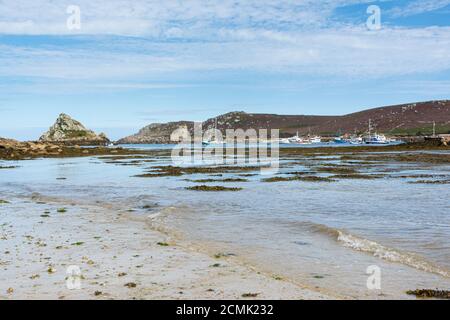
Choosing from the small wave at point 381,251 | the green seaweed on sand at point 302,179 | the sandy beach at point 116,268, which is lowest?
the small wave at point 381,251

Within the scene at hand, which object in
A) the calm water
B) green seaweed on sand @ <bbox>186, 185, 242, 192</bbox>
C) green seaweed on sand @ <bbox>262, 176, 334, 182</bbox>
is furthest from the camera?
green seaweed on sand @ <bbox>262, 176, 334, 182</bbox>

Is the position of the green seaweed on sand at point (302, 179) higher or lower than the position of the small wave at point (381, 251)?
higher

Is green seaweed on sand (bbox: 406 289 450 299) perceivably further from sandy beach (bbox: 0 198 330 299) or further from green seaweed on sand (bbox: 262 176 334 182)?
green seaweed on sand (bbox: 262 176 334 182)

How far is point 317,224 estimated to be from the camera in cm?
1811

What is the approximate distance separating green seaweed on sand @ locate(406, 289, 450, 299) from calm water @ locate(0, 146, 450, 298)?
0.30m

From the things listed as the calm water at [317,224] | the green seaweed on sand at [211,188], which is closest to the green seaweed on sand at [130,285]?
the calm water at [317,224]

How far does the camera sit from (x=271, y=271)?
1159 centimetres

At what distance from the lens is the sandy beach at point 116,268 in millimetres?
9625

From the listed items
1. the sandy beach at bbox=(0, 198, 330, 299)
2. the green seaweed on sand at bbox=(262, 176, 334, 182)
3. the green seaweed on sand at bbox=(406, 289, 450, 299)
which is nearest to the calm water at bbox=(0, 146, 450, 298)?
the green seaweed on sand at bbox=(406, 289, 450, 299)

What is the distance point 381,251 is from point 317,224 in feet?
15.5

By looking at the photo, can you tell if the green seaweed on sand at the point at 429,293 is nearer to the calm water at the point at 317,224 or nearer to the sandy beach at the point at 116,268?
the calm water at the point at 317,224

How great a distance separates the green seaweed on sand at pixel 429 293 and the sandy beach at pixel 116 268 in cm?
200

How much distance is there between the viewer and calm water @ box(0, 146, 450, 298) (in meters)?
11.5

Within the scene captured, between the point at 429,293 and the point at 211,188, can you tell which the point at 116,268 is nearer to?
the point at 429,293
